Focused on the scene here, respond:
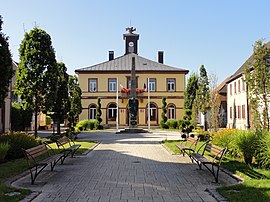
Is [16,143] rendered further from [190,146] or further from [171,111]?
[171,111]

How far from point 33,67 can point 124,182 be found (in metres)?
14.5

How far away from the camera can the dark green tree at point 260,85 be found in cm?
1617

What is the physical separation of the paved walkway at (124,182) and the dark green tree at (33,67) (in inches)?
377

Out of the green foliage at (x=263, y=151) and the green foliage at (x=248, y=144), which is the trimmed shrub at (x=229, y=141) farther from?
the green foliage at (x=263, y=151)

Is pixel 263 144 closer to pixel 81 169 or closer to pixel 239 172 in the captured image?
pixel 239 172

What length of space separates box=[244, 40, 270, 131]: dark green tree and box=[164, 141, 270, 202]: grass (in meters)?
6.33

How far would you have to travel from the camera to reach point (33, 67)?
20906 mm

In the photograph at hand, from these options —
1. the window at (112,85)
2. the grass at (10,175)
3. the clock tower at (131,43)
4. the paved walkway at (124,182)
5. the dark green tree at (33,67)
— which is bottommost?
the paved walkway at (124,182)

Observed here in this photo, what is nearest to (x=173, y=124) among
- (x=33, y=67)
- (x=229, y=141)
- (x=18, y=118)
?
(x=18, y=118)

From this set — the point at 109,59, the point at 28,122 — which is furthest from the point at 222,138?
the point at 109,59

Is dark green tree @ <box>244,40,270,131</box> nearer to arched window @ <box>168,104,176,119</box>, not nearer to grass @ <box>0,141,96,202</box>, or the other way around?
grass @ <box>0,141,96,202</box>

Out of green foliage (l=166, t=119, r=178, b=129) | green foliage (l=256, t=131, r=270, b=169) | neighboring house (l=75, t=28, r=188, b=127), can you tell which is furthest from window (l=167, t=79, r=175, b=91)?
green foliage (l=256, t=131, r=270, b=169)

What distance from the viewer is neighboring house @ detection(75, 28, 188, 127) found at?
4812 centimetres

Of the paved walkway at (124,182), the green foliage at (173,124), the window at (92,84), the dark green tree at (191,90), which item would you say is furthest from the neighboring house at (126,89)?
the paved walkway at (124,182)
